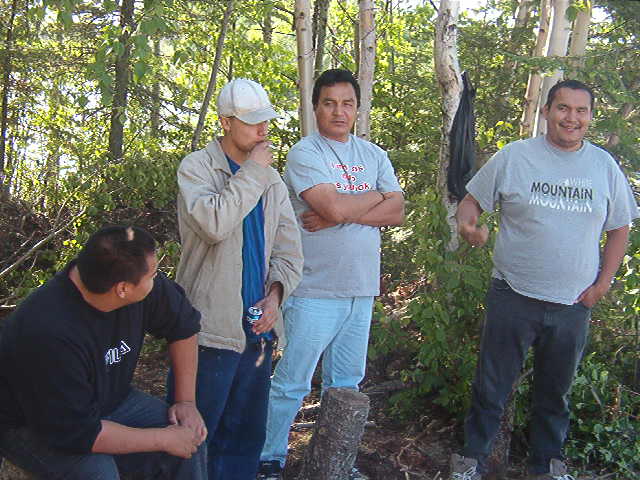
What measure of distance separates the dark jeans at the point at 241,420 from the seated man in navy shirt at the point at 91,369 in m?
0.33

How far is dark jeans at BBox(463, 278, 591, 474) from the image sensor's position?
11.8ft

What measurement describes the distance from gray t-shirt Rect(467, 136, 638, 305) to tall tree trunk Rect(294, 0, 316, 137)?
7.84 ft

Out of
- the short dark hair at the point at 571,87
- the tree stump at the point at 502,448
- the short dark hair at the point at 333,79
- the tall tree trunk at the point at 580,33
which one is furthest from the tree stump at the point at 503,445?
the tall tree trunk at the point at 580,33

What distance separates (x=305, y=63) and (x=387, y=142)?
8.62 feet

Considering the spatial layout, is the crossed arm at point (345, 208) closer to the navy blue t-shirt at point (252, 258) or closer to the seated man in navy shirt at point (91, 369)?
the navy blue t-shirt at point (252, 258)

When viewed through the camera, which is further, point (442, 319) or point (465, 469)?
point (442, 319)

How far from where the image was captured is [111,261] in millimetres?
2453

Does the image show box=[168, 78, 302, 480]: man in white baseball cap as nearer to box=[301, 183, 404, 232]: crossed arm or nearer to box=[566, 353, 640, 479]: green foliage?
box=[301, 183, 404, 232]: crossed arm

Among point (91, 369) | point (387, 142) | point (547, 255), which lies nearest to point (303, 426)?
point (547, 255)

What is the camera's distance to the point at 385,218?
3686 millimetres

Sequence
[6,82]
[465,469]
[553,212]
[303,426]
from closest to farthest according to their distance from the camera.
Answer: [553,212]
[465,469]
[303,426]
[6,82]

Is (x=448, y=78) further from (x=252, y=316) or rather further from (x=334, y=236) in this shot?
(x=252, y=316)

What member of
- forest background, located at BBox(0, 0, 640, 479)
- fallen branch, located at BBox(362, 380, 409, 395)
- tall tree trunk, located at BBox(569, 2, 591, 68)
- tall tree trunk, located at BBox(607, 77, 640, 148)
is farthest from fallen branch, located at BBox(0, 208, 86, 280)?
tall tree trunk, located at BBox(569, 2, 591, 68)

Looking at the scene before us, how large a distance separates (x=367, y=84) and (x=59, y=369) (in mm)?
3953
